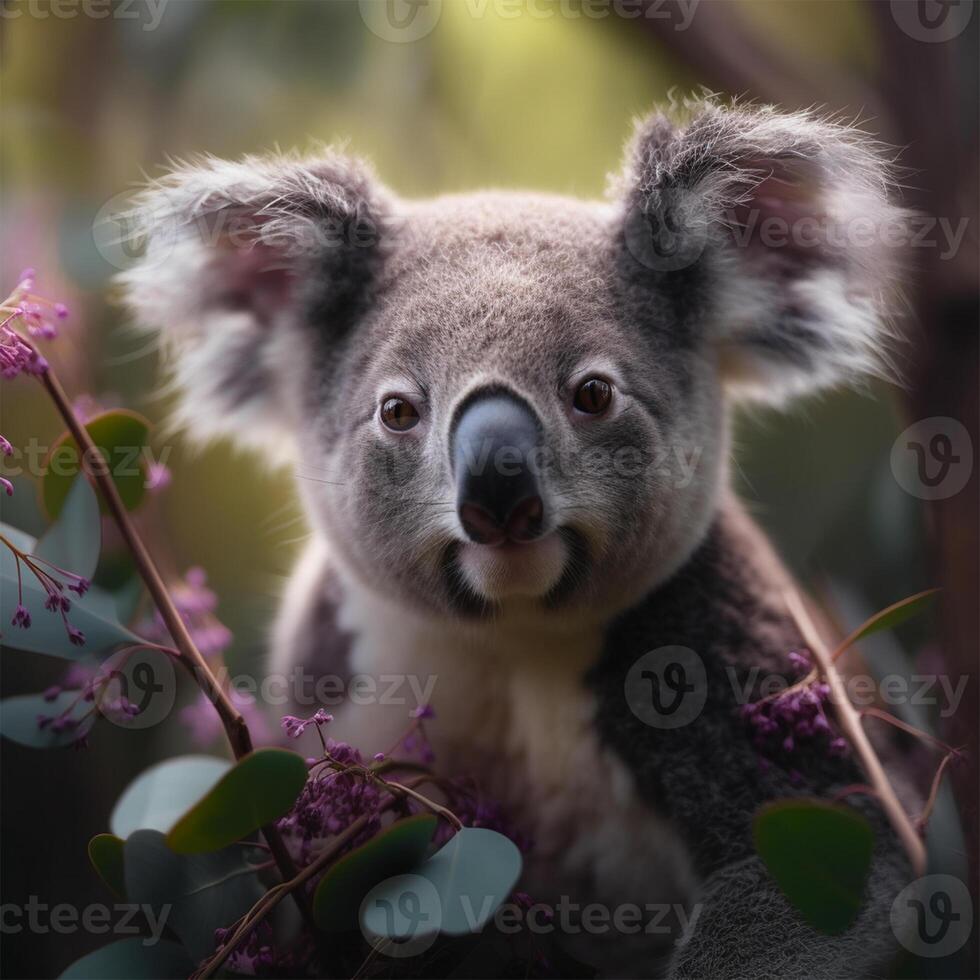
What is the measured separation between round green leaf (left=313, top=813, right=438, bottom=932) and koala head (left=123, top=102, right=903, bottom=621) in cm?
41

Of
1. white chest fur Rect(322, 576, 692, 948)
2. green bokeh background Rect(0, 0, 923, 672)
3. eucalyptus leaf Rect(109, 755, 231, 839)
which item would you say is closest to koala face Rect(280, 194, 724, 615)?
white chest fur Rect(322, 576, 692, 948)

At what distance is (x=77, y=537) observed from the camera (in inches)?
55.1

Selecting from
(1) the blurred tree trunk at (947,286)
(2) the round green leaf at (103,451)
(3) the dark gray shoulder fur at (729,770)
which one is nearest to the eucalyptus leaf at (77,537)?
(2) the round green leaf at (103,451)

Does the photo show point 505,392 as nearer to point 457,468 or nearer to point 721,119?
point 457,468

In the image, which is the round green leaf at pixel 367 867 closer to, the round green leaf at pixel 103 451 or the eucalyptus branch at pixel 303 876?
the eucalyptus branch at pixel 303 876

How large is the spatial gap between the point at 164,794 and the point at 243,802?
2.07 ft

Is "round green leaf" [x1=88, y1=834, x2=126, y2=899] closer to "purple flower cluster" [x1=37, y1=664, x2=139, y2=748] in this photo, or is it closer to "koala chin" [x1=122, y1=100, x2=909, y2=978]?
"purple flower cluster" [x1=37, y1=664, x2=139, y2=748]

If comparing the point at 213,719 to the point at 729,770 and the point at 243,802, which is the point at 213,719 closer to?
the point at 243,802

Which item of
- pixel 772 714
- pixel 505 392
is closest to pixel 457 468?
pixel 505 392

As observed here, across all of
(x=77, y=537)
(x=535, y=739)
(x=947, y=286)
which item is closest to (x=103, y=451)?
(x=77, y=537)

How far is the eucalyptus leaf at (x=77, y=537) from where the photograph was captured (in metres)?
1.39

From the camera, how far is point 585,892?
1849 millimetres

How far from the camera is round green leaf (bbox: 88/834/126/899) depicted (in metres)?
1.25

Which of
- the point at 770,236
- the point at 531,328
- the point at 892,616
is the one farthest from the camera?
the point at 770,236
